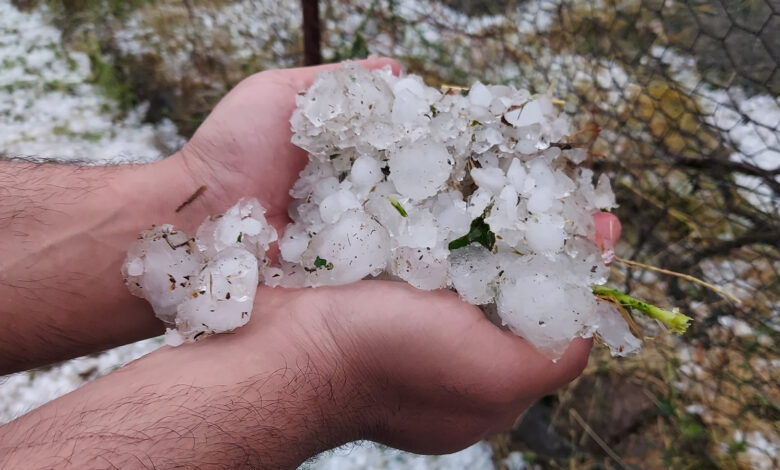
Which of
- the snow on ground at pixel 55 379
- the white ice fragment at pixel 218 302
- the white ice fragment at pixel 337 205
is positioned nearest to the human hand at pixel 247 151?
the white ice fragment at pixel 337 205

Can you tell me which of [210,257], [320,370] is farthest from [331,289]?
[210,257]

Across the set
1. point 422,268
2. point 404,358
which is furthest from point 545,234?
point 404,358

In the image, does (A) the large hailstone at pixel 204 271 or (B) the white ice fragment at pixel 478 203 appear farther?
(B) the white ice fragment at pixel 478 203

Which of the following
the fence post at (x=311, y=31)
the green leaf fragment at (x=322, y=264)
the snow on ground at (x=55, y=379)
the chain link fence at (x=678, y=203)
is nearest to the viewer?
the green leaf fragment at (x=322, y=264)

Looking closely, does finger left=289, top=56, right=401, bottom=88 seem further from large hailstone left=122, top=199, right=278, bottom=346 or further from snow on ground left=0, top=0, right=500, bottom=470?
snow on ground left=0, top=0, right=500, bottom=470

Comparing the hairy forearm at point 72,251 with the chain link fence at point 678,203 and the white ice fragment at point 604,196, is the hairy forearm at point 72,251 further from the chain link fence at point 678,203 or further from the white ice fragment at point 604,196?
the chain link fence at point 678,203

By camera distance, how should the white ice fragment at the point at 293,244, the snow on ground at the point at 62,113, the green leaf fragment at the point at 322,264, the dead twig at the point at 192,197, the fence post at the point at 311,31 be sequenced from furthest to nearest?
the snow on ground at the point at 62,113 < the fence post at the point at 311,31 < the dead twig at the point at 192,197 < the white ice fragment at the point at 293,244 < the green leaf fragment at the point at 322,264

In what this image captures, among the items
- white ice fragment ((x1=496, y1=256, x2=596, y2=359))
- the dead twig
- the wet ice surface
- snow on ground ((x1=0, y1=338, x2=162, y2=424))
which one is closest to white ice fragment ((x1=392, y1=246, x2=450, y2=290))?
the wet ice surface
